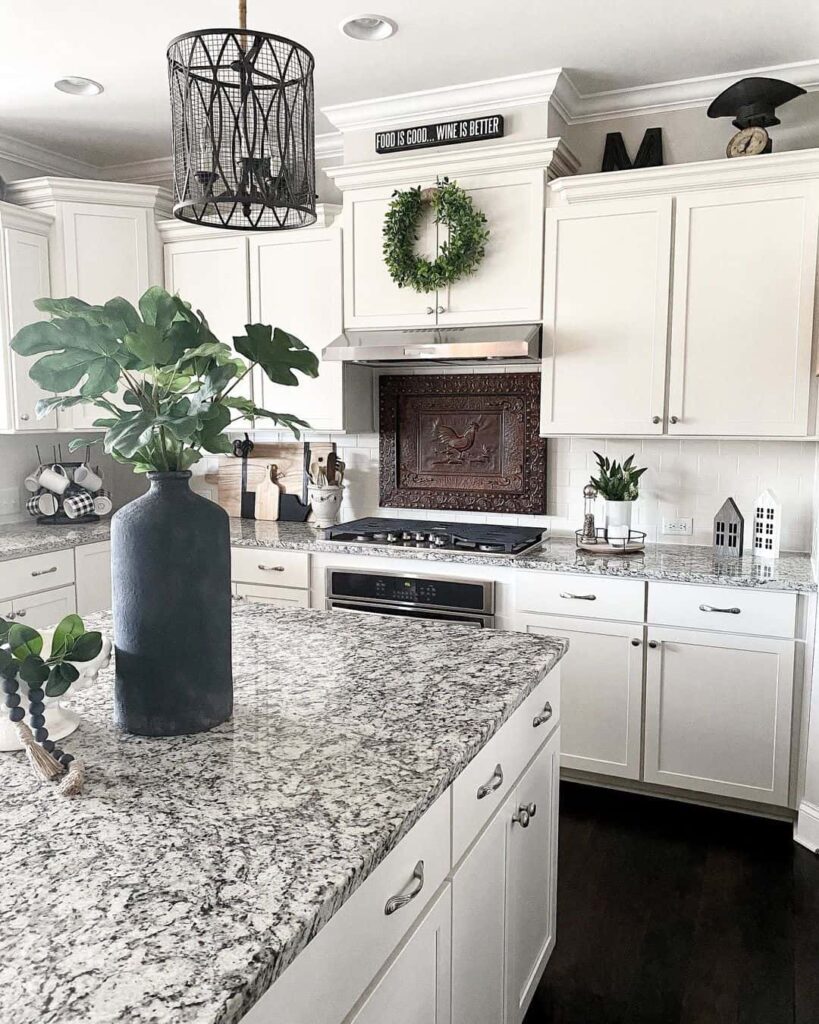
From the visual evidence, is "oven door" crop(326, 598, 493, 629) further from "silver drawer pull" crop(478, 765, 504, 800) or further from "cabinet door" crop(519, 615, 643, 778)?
"silver drawer pull" crop(478, 765, 504, 800)

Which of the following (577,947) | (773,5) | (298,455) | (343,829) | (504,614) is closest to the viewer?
(343,829)

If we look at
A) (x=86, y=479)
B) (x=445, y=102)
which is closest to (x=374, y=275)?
(x=445, y=102)

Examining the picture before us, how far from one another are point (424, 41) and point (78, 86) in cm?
149

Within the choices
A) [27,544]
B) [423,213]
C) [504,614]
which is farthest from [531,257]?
[27,544]

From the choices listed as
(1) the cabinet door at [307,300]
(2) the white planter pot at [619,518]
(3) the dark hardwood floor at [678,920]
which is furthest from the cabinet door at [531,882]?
(1) the cabinet door at [307,300]

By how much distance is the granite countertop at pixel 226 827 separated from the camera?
0.82 metres

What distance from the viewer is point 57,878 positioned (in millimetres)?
987

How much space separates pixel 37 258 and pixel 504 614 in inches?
106

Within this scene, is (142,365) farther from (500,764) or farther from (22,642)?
(500,764)

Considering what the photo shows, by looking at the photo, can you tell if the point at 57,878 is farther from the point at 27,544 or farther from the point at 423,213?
the point at 423,213

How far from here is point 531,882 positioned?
1891 mm

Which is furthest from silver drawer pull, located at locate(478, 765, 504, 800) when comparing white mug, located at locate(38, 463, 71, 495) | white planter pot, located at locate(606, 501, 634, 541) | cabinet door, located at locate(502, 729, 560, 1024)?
white mug, located at locate(38, 463, 71, 495)

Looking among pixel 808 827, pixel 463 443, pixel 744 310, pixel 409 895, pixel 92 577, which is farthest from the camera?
pixel 463 443

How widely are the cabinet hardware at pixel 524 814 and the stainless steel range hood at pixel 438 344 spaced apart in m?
1.89
